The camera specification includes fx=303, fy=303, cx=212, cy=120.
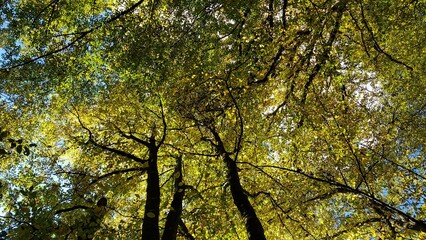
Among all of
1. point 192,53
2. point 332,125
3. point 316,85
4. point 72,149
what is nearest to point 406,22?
point 316,85

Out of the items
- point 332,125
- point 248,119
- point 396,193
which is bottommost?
point 396,193

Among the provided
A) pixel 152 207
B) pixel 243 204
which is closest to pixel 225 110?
pixel 243 204

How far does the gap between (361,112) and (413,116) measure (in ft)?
9.60

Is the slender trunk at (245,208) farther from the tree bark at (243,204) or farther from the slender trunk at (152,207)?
the slender trunk at (152,207)

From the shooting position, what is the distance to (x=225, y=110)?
8688 mm

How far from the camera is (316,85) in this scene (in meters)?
11.2

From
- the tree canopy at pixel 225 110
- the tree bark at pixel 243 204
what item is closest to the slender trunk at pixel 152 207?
the tree canopy at pixel 225 110

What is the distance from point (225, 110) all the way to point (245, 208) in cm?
285

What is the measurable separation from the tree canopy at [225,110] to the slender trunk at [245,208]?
36mm

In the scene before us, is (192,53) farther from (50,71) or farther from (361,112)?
(361,112)

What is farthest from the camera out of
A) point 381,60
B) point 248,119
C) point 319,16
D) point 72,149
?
point 72,149

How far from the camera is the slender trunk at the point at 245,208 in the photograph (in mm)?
6196

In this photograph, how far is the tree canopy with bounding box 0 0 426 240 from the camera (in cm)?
805

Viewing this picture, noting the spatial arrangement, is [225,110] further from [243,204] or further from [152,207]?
[152,207]
